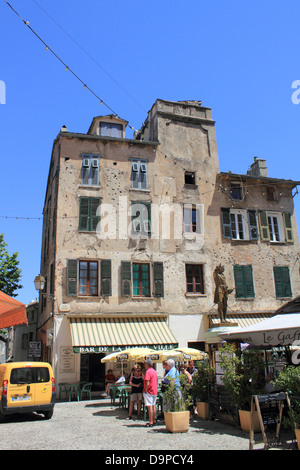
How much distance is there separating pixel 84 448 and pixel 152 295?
1212cm

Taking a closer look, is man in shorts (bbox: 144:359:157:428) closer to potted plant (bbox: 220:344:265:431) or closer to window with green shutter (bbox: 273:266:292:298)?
potted plant (bbox: 220:344:265:431)

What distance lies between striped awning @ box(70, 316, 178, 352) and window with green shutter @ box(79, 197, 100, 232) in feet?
14.1

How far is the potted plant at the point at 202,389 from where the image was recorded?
10.6m

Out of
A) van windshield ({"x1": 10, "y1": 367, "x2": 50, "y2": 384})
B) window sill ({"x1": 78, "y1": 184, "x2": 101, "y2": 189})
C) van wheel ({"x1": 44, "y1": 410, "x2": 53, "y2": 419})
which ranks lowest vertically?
van wheel ({"x1": 44, "y1": 410, "x2": 53, "y2": 419})

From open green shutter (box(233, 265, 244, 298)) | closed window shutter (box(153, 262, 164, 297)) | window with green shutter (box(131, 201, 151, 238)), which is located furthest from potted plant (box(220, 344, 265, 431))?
open green shutter (box(233, 265, 244, 298))

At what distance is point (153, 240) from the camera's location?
20125mm

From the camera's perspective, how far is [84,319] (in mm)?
18062

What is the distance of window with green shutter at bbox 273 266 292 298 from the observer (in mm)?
21719

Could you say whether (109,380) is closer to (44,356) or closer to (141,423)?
(44,356)

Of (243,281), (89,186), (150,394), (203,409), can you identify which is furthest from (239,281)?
(150,394)

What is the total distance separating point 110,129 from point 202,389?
15129 mm

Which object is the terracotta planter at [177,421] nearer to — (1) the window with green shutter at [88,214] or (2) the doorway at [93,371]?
(2) the doorway at [93,371]

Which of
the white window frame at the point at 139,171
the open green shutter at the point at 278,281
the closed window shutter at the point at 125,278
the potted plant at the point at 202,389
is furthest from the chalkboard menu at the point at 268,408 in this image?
the open green shutter at the point at 278,281

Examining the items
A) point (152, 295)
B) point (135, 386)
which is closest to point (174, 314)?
point (152, 295)
